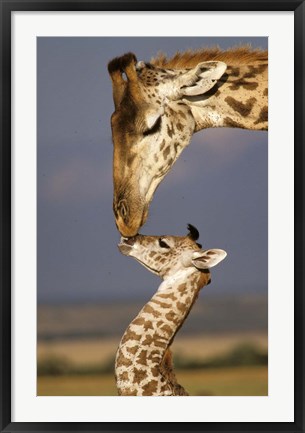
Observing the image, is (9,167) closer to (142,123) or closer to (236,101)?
(142,123)

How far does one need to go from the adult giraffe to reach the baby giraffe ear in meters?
0.45

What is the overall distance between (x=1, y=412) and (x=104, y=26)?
2332 millimetres

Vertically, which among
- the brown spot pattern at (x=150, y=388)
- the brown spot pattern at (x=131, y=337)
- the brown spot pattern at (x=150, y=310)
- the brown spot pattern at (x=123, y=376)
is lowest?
the brown spot pattern at (x=150, y=388)

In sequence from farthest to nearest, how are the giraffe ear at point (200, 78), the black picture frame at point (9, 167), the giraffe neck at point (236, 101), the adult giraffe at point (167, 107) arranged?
the giraffe neck at point (236, 101) → the adult giraffe at point (167, 107) → the giraffe ear at point (200, 78) → the black picture frame at point (9, 167)

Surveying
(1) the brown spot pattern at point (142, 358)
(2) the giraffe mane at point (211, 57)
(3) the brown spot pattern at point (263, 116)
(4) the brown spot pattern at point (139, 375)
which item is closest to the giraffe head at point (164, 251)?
(1) the brown spot pattern at point (142, 358)

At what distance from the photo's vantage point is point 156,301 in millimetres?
10359

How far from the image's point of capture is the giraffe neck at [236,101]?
10.5m

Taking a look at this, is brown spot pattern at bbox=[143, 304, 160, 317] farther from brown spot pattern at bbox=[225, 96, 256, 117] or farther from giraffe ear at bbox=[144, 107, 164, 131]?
brown spot pattern at bbox=[225, 96, 256, 117]

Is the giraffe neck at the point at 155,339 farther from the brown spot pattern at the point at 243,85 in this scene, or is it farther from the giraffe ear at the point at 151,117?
the brown spot pattern at the point at 243,85

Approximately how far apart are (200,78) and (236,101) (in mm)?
323

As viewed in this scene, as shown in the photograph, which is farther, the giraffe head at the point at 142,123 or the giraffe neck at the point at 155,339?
the giraffe head at the point at 142,123

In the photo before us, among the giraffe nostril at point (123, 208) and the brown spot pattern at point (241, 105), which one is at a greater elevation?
the brown spot pattern at point (241, 105)

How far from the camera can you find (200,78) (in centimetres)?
1038

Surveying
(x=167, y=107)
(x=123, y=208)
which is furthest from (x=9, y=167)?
(x=167, y=107)
